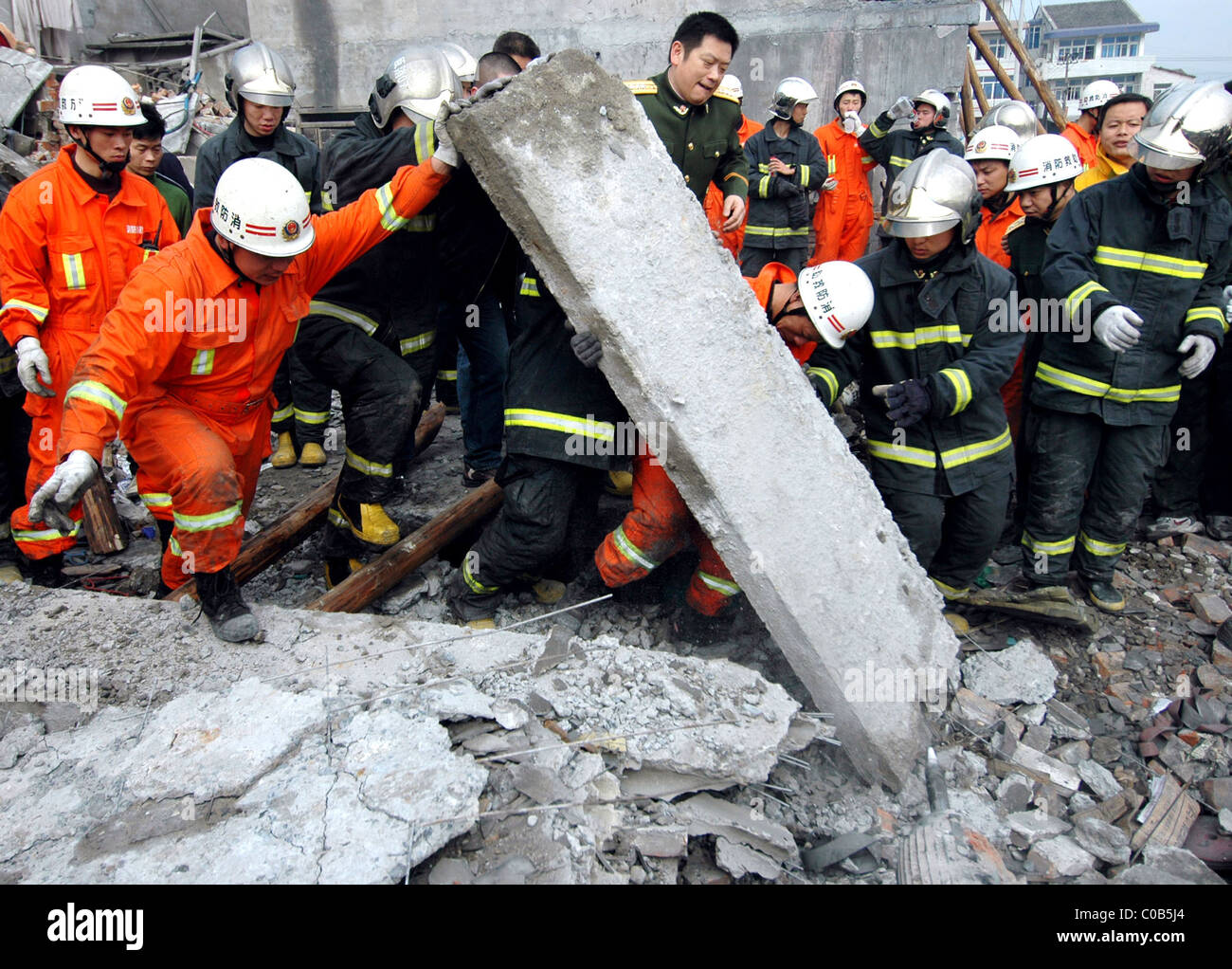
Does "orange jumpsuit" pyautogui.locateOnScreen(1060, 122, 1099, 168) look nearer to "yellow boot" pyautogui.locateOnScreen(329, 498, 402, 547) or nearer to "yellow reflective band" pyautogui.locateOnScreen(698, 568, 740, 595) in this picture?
"yellow reflective band" pyautogui.locateOnScreen(698, 568, 740, 595)

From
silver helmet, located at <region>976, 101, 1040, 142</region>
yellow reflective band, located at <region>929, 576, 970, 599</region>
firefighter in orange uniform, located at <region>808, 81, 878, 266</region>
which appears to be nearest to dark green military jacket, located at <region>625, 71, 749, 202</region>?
yellow reflective band, located at <region>929, 576, 970, 599</region>

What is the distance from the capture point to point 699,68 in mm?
3666

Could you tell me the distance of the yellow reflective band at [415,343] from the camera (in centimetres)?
401

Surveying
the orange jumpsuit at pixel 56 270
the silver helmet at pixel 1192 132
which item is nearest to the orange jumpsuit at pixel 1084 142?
the silver helmet at pixel 1192 132

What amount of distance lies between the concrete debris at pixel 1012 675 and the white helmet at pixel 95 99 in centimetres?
430

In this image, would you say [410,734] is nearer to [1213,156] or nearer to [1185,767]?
[1185,767]

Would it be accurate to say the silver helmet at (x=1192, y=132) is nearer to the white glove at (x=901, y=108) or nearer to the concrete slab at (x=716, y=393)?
the concrete slab at (x=716, y=393)

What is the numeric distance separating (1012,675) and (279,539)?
3.23 m

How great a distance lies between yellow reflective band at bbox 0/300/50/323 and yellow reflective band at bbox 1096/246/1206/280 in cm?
455

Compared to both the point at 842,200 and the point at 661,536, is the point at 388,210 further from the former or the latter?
the point at 842,200

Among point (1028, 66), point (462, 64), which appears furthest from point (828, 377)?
point (1028, 66)

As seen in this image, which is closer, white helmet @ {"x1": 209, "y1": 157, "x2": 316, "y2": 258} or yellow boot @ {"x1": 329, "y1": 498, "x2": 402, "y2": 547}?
white helmet @ {"x1": 209, "y1": 157, "x2": 316, "y2": 258}

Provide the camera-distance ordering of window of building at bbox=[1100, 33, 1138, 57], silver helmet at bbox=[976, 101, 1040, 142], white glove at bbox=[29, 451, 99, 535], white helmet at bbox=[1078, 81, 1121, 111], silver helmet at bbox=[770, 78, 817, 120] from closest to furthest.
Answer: white glove at bbox=[29, 451, 99, 535] < silver helmet at bbox=[976, 101, 1040, 142] < white helmet at bbox=[1078, 81, 1121, 111] < silver helmet at bbox=[770, 78, 817, 120] < window of building at bbox=[1100, 33, 1138, 57]

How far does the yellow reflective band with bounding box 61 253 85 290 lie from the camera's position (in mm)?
3629
